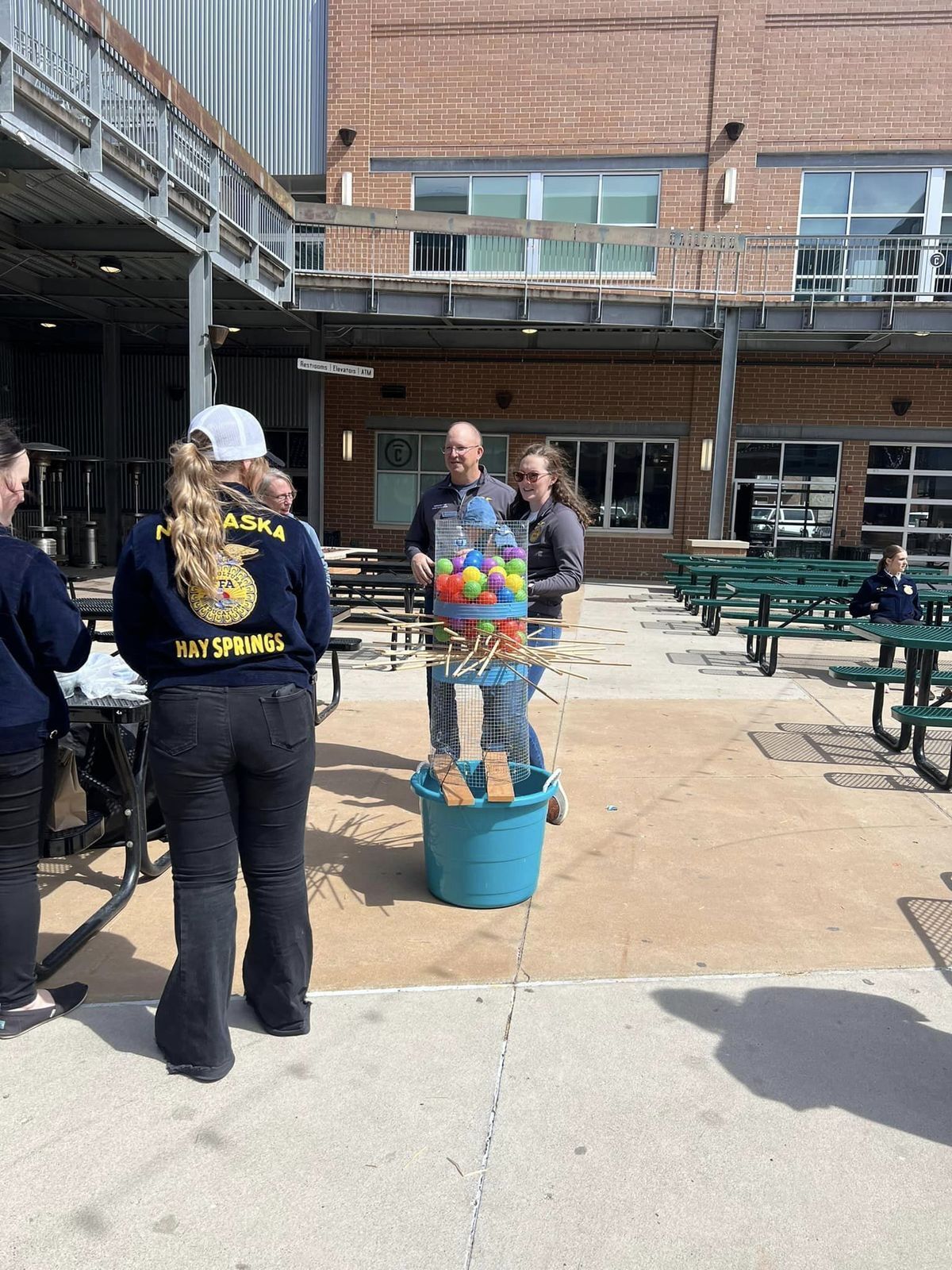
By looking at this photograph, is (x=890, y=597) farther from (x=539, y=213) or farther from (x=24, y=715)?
(x=539, y=213)

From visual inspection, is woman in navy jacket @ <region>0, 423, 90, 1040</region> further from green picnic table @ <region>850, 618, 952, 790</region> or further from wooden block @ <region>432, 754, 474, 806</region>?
green picnic table @ <region>850, 618, 952, 790</region>

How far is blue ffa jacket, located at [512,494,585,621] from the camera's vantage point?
14.2 ft

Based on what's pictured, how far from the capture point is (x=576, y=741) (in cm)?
630

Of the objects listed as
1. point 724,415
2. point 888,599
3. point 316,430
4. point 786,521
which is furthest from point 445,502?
point 786,521

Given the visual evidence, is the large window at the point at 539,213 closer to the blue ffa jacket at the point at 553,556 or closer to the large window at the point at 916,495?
the large window at the point at 916,495

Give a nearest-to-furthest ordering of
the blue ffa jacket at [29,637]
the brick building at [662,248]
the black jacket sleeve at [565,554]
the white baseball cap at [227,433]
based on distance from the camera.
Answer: the white baseball cap at [227,433] < the blue ffa jacket at [29,637] < the black jacket sleeve at [565,554] < the brick building at [662,248]

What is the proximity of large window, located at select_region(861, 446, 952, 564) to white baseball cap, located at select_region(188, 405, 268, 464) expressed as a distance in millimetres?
17958

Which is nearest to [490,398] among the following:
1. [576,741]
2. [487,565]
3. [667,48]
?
[667,48]

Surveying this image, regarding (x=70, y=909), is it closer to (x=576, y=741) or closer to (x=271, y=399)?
(x=576, y=741)

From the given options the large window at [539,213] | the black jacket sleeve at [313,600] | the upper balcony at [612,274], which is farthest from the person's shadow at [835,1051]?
the large window at [539,213]

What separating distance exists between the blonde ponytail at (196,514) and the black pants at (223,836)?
317mm

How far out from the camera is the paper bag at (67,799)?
3613 mm

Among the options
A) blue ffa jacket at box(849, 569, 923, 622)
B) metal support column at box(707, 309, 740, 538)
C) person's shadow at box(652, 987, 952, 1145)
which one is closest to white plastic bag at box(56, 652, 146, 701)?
person's shadow at box(652, 987, 952, 1145)

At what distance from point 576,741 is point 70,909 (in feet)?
11.6
